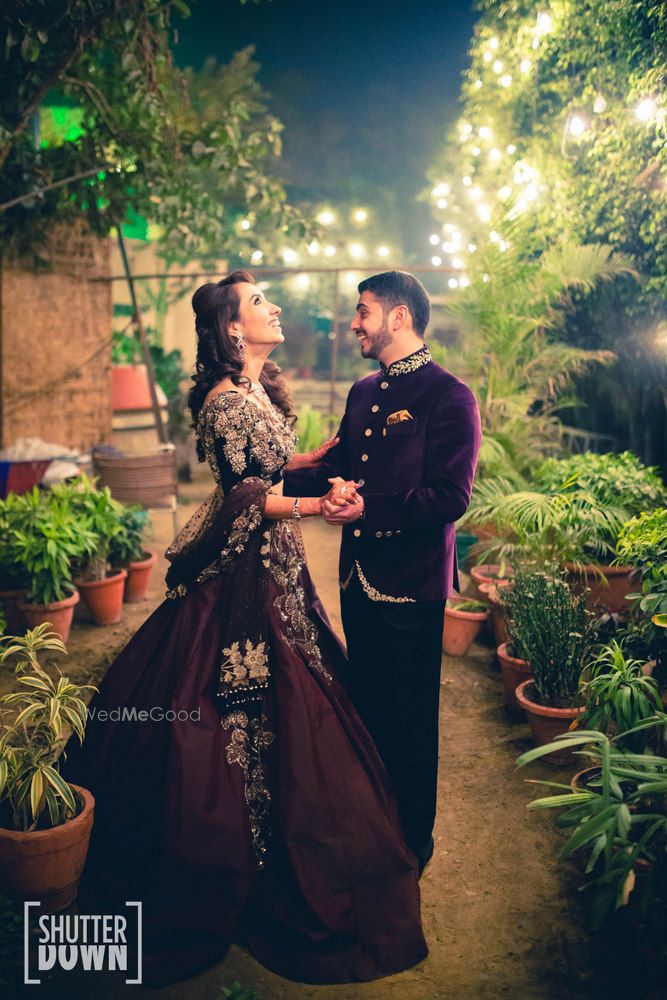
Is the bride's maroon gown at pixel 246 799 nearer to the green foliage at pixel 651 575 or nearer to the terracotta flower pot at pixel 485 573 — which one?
the green foliage at pixel 651 575

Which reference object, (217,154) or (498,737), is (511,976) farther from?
(217,154)

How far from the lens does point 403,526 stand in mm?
2684

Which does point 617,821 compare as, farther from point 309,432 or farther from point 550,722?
point 309,432

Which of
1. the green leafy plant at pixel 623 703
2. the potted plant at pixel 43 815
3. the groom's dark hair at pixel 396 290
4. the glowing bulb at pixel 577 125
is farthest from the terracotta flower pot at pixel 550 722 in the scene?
the glowing bulb at pixel 577 125

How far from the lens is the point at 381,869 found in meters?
2.63

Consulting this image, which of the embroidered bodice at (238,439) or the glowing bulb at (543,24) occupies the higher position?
the glowing bulb at (543,24)

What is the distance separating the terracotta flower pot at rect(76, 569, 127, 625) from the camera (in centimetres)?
534

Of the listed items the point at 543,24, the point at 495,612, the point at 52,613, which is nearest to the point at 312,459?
the point at 495,612

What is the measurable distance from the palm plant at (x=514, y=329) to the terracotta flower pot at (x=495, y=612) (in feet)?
4.00

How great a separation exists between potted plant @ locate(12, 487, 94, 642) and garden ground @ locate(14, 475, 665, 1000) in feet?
1.90

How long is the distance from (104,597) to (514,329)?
388cm

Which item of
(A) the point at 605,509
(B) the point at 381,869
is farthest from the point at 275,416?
(A) the point at 605,509

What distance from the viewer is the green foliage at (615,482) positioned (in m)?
4.86

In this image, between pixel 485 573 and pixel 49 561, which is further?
pixel 485 573
